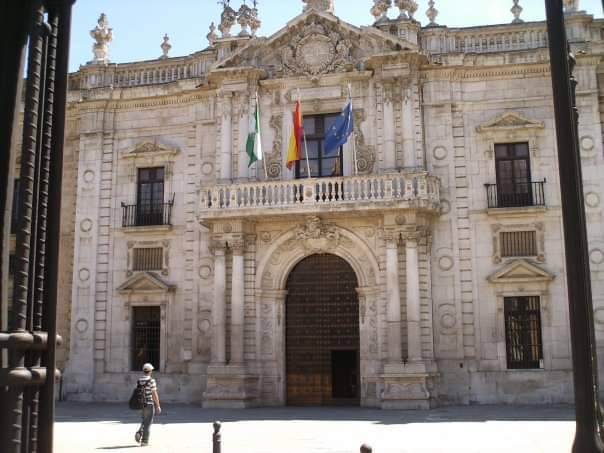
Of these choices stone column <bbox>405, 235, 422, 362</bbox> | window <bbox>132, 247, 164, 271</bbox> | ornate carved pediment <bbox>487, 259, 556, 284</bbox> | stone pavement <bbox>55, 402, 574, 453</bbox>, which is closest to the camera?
stone pavement <bbox>55, 402, 574, 453</bbox>

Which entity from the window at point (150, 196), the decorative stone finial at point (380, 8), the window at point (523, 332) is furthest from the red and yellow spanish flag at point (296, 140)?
the window at point (523, 332)

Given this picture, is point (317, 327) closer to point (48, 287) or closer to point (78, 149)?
point (78, 149)

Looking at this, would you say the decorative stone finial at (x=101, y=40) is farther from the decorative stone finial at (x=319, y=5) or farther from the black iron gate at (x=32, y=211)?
the black iron gate at (x=32, y=211)

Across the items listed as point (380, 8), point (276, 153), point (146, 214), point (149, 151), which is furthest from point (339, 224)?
point (380, 8)

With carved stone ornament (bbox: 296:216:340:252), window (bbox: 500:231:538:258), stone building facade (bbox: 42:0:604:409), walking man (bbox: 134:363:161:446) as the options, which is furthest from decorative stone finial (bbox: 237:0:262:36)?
walking man (bbox: 134:363:161:446)

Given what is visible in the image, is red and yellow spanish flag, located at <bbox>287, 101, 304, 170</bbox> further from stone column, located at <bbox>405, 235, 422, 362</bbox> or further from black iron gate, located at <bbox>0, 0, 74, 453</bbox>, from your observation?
black iron gate, located at <bbox>0, 0, 74, 453</bbox>

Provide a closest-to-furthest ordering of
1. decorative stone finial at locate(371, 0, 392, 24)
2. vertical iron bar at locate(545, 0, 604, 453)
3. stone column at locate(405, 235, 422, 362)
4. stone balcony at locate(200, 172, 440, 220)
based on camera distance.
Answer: vertical iron bar at locate(545, 0, 604, 453)
stone column at locate(405, 235, 422, 362)
stone balcony at locate(200, 172, 440, 220)
decorative stone finial at locate(371, 0, 392, 24)

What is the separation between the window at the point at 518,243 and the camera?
927 inches

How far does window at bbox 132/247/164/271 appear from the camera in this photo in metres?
26.3

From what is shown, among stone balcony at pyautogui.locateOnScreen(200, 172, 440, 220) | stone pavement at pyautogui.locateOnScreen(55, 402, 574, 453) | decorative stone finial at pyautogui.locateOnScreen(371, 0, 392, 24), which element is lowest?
stone pavement at pyautogui.locateOnScreen(55, 402, 574, 453)

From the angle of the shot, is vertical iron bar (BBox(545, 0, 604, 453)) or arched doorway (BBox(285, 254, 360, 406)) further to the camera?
arched doorway (BBox(285, 254, 360, 406))

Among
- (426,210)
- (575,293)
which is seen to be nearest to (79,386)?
(426,210)

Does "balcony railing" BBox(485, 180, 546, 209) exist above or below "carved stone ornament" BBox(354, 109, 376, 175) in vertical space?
below

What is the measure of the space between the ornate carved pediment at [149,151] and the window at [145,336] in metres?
5.71
